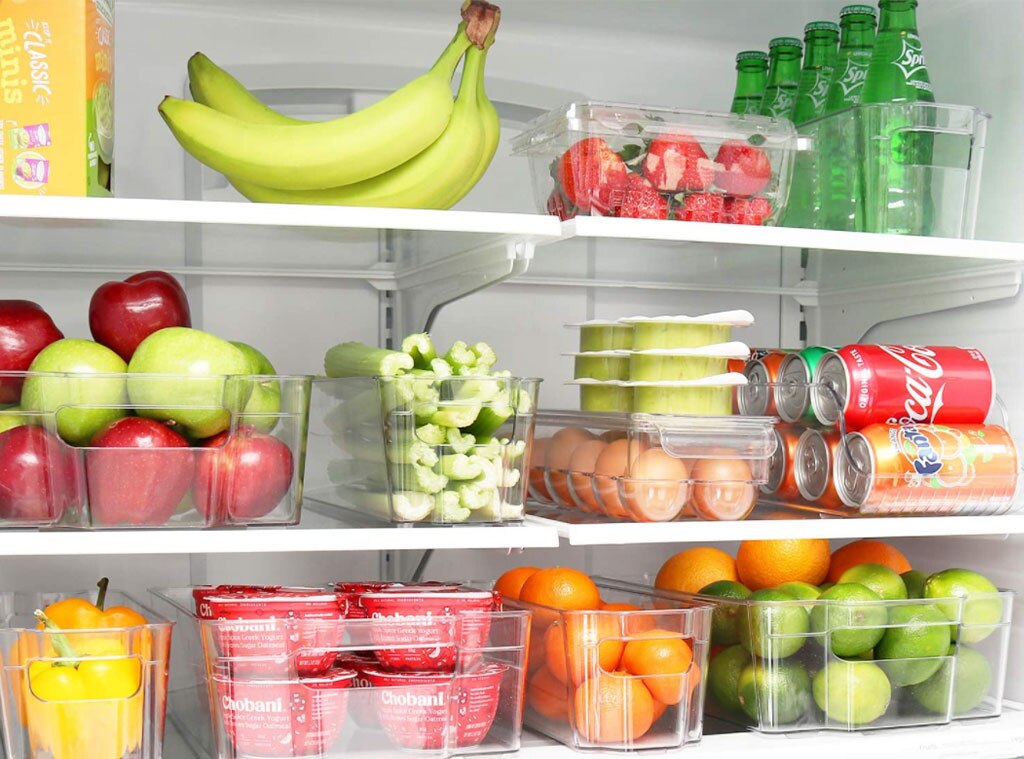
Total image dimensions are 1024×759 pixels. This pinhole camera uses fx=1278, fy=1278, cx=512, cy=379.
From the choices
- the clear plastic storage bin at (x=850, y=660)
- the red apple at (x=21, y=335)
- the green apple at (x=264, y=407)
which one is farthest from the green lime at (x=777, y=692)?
the red apple at (x=21, y=335)

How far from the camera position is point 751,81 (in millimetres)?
1876

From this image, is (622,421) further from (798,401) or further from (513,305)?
(513,305)

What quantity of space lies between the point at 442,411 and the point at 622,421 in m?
0.23

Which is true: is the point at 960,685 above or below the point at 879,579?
below

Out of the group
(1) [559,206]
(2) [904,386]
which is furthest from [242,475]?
(2) [904,386]

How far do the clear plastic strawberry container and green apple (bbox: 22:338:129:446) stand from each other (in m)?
0.56

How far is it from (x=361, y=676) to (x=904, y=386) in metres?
0.75

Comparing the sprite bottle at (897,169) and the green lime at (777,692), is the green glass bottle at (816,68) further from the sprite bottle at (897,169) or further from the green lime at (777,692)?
the green lime at (777,692)

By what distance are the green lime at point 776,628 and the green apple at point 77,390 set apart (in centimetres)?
74

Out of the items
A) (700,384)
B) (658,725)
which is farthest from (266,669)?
(700,384)

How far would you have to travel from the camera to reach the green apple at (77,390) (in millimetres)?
1275

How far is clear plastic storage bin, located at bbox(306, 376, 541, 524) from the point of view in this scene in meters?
1.36

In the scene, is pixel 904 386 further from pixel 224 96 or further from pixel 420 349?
pixel 224 96

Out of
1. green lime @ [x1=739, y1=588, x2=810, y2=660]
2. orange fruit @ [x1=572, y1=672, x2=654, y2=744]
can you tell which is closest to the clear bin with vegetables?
orange fruit @ [x1=572, y1=672, x2=654, y2=744]
